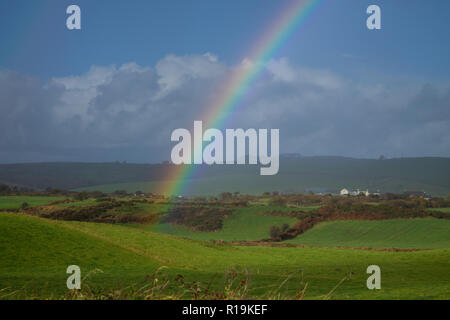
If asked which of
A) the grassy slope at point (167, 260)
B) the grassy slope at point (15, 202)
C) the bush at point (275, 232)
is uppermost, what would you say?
the grassy slope at point (15, 202)

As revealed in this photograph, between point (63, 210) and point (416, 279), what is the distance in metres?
77.3

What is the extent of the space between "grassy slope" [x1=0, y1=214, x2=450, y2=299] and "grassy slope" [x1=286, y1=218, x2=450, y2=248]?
30.1m

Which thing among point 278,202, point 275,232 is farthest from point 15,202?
point 278,202

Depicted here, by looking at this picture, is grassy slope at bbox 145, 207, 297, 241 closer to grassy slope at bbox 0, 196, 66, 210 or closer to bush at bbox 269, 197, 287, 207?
bush at bbox 269, 197, 287, 207

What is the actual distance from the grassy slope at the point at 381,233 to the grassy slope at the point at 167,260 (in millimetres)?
30149

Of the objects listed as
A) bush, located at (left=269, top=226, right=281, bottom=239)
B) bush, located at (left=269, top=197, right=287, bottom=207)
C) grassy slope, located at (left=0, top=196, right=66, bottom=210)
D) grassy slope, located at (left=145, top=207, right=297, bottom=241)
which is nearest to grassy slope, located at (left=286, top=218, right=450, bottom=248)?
bush, located at (left=269, top=226, right=281, bottom=239)

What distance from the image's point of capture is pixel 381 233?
291 feet

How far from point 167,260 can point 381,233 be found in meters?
58.2

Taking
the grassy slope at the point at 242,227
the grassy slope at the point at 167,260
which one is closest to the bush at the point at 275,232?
the grassy slope at the point at 242,227

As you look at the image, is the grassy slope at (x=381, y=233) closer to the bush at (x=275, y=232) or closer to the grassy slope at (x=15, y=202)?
the bush at (x=275, y=232)

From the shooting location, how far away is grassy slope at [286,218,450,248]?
3222 inches

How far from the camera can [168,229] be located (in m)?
98.7

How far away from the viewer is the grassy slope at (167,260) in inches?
1056

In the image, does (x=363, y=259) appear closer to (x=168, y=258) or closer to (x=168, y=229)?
(x=168, y=258)
